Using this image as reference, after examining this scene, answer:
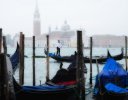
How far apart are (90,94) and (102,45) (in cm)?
8470

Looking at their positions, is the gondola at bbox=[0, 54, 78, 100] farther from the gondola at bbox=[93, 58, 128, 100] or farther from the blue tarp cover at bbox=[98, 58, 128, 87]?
the blue tarp cover at bbox=[98, 58, 128, 87]

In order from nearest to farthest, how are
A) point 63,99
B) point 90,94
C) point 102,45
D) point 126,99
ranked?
1. point 126,99
2. point 63,99
3. point 90,94
4. point 102,45

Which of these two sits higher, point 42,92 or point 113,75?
point 113,75

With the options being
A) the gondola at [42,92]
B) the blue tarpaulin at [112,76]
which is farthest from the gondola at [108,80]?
the gondola at [42,92]

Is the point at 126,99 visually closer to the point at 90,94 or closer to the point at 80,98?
the point at 80,98

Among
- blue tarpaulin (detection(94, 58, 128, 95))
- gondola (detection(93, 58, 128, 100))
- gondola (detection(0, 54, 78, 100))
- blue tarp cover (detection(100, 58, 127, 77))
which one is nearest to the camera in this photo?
gondola (detection(0, 54, 78, 100))

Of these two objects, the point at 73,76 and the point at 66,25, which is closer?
the point at 73,76

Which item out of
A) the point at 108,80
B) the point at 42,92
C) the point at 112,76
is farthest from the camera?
the point at 112,76

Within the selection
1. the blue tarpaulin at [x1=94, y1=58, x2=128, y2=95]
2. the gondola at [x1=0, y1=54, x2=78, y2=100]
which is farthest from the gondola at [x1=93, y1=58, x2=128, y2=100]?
the gondola at [x1=0, y1=54, x2=78, y2=100]

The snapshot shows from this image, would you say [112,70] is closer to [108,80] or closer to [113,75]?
[113,75]

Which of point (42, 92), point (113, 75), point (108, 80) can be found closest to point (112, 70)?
point (113, 75)

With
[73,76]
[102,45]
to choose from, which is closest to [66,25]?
[102,45]

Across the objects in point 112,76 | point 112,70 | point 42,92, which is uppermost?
point 112,70

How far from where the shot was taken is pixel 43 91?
21.7 ft
